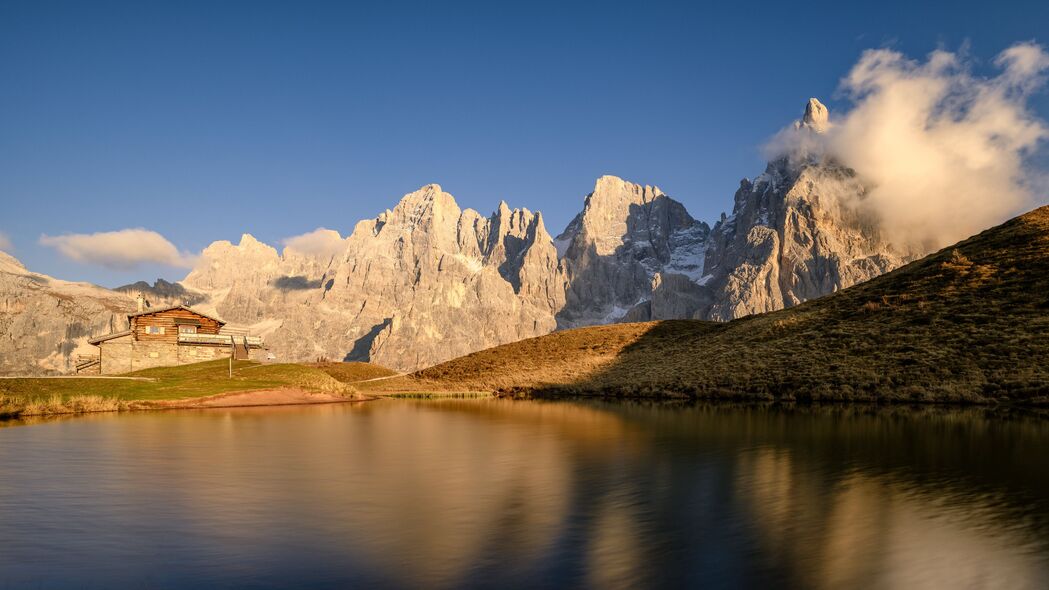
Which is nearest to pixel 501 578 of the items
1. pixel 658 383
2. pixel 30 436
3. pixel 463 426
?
pixel 463 426

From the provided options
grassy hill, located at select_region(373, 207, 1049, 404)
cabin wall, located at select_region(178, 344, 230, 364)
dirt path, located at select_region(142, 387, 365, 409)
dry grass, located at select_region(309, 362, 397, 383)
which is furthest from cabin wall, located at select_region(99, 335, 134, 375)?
dirt path, located at select_region(142, 387, 365, 409)

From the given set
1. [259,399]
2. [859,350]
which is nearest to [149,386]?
[259,399]

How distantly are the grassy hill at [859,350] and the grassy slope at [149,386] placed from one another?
15.8 metres

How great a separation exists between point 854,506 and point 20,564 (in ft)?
51.0

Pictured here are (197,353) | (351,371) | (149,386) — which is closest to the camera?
(149,386)

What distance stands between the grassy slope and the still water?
16535mm

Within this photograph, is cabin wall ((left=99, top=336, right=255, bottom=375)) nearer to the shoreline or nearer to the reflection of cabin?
the reflection of cabin

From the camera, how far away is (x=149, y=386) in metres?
47.1

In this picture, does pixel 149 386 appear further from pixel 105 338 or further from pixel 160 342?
pixel 105 338

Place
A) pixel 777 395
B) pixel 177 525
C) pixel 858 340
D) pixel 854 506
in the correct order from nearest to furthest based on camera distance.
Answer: pixel 177 525
pixel 854 506
pixel 777 395
pixel 858 340

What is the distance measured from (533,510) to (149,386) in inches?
1733

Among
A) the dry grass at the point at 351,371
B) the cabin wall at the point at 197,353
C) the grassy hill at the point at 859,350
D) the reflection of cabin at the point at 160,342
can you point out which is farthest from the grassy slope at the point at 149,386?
the dry grass at the point at 351,371

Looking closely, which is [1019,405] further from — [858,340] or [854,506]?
[854,506]

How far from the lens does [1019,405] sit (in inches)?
1390
